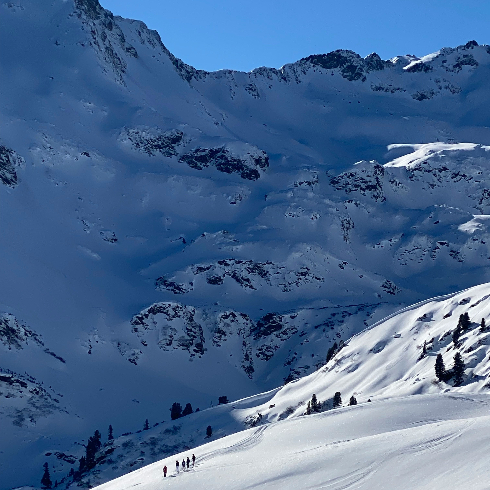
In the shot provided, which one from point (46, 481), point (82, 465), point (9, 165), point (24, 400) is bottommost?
point (46, 481)

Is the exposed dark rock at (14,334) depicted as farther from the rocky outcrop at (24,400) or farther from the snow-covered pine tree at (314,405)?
the snow-covered pine tree at (314,405)

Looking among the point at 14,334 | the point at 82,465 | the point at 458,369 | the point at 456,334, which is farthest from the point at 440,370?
the point at 14,334

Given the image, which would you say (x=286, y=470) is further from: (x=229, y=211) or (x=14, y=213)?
(x=229, y=211)


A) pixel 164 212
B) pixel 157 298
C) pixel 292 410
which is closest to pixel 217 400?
pixel 157 298

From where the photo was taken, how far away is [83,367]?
131875 mm

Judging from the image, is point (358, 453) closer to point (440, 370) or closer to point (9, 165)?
point (440, 370)

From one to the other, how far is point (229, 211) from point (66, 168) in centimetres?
4177

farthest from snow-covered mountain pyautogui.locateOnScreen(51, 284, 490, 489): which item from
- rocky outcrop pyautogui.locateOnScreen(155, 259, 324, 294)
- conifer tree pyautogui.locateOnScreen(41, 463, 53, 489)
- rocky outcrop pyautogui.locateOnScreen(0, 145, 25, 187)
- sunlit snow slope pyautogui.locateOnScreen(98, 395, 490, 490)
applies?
rocky outcrop pyautogui.locateOnScreen(0, 145, 25, 187)

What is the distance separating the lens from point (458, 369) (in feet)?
228

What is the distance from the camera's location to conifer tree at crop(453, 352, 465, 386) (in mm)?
68375

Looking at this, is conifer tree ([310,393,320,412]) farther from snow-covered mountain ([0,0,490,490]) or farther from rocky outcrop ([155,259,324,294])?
rocky outcrop ([155,259,324,294])

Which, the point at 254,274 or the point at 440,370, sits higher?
the point at 254,274

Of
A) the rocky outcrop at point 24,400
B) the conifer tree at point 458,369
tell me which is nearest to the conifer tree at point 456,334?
the conifer tree at point 458,369

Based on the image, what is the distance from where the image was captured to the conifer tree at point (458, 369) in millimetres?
68375
